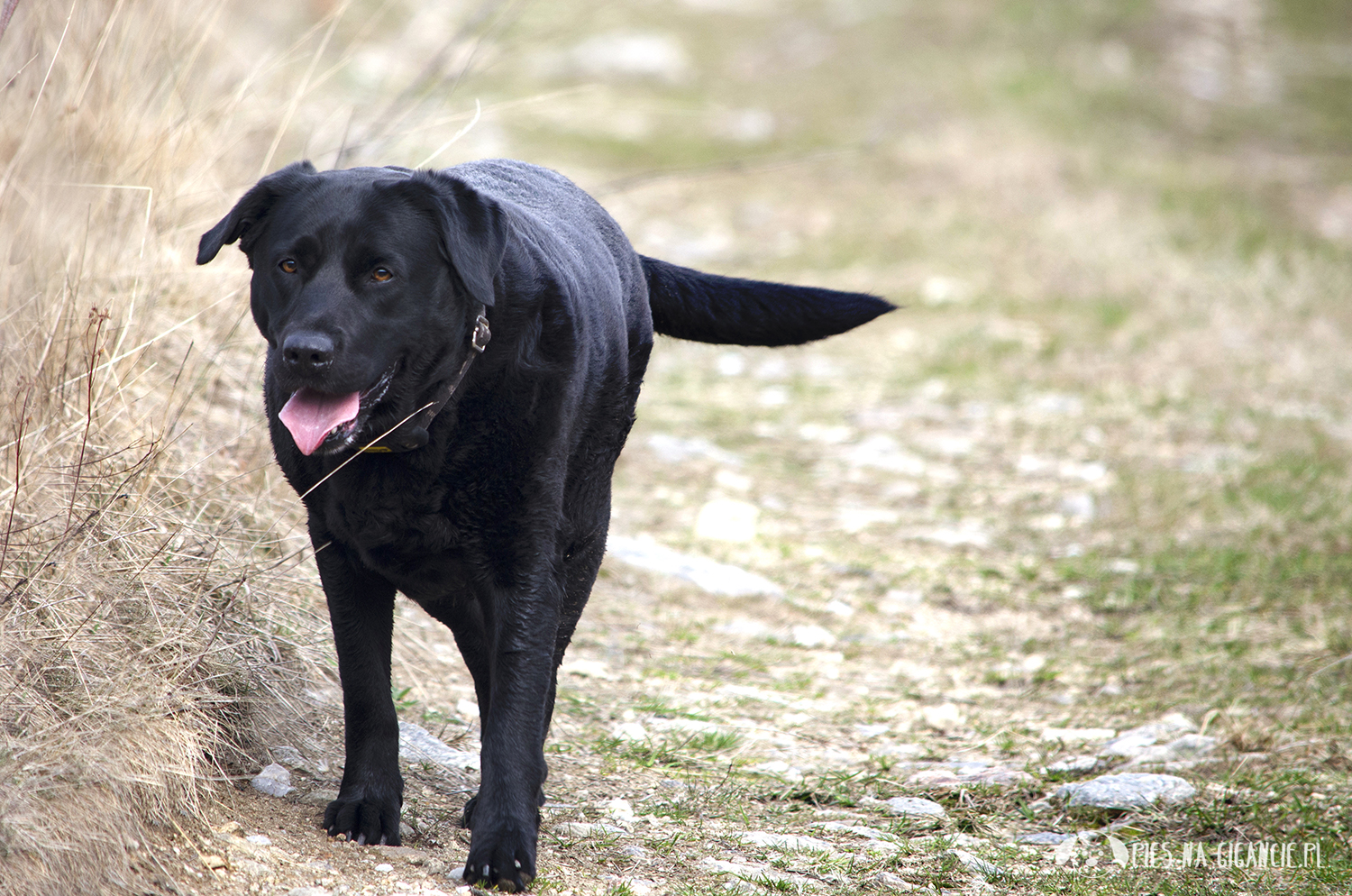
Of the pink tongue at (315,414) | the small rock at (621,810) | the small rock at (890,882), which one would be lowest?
the small rock at (890,882)

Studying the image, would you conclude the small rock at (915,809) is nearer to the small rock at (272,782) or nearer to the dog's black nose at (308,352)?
the small rock at (272,782)

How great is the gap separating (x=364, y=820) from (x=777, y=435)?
13.4 feet

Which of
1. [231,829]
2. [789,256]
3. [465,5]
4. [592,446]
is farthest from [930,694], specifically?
[465,5]

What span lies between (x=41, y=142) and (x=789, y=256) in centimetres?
575

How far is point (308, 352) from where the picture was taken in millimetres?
2260

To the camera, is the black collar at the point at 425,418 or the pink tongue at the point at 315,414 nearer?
the pink tongue at the point at 315,414

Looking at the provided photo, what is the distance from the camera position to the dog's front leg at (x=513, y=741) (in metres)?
2.45

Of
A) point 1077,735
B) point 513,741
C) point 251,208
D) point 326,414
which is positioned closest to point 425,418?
point 326,414

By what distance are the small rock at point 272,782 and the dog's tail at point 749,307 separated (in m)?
1.51

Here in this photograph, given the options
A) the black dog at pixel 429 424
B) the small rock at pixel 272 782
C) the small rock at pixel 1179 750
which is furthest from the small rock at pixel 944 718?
the small rock at pixel 272 782

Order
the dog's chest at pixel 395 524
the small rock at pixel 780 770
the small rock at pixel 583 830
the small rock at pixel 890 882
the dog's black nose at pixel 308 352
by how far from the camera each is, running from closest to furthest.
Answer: the dog's black nose at pixel 308 352 < the dog's chest at pixel 395 524 < the small rock at pixel 890 882 < the small rock at pixel 583 830 < the small rock at pixel 780 770

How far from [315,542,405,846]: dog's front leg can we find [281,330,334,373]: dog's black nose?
1.64 ft

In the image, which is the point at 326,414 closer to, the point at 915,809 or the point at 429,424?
the point at 429,424

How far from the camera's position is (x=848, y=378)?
729 cm
